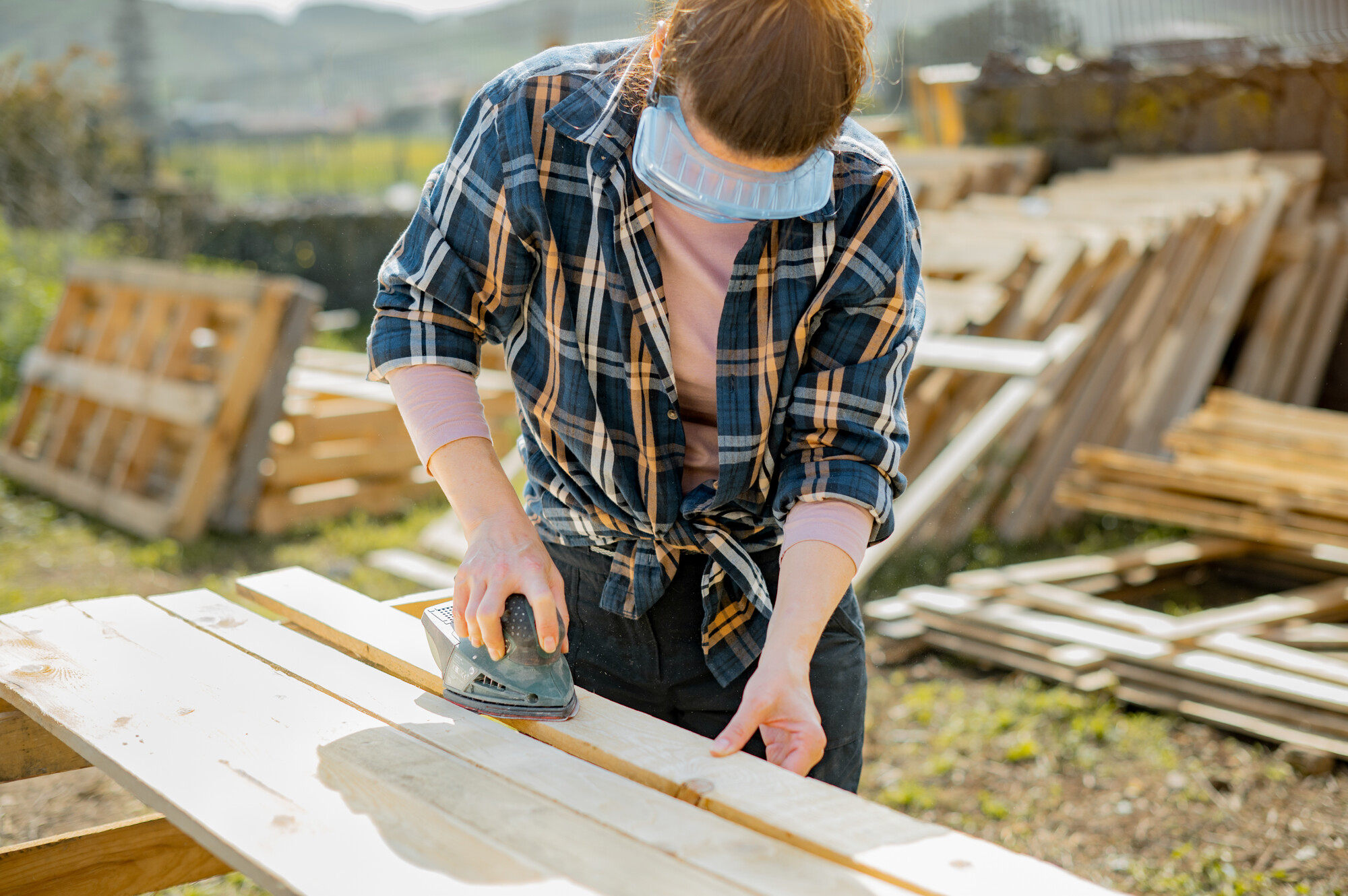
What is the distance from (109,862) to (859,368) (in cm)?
165

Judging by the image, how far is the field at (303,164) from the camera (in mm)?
16062

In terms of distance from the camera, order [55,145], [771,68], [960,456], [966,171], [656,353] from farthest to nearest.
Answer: [55,145] < [966,171] < [960,456] < [656,353] < [771,68]

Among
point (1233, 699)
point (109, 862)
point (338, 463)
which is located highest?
point (109, 862)

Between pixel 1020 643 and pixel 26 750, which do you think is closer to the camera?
pixel 26 750

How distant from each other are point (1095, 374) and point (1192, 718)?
2725 mm

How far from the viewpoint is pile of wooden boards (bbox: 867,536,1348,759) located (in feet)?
13.0

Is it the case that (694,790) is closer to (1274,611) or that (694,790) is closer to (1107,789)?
(1107,789)

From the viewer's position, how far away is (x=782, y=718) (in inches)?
61.6

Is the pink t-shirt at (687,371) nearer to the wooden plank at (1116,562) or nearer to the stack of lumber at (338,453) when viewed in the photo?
the wooden plank at (1116,562)

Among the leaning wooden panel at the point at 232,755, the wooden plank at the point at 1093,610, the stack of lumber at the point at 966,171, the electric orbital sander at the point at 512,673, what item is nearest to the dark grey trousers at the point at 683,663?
the electric orbital sander at the point at 512,673

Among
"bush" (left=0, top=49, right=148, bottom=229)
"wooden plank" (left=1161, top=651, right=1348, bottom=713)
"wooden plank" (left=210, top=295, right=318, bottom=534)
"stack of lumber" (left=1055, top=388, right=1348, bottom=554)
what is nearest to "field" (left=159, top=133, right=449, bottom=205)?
"bush" (left=0, top=49, right=148, bottom=229)

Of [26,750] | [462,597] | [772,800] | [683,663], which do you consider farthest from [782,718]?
[26,750]

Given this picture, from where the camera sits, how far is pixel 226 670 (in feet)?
5.80

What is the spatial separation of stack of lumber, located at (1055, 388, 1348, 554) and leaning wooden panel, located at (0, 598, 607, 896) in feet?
15.1
